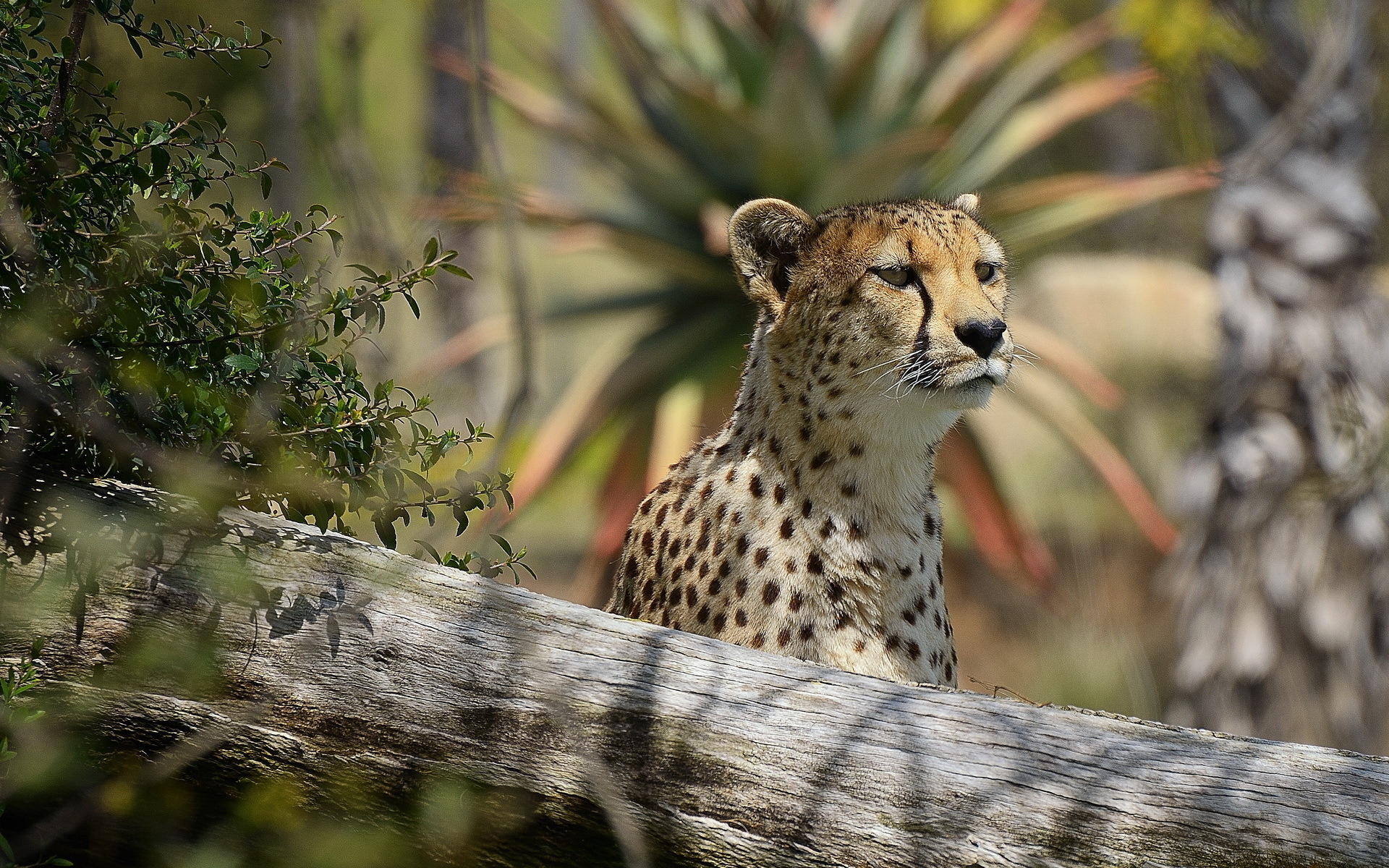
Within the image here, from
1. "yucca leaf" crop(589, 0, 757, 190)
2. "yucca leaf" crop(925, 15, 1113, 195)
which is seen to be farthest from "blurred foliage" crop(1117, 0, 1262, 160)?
"yucca leaf" crop(589, 0, 757, 190)

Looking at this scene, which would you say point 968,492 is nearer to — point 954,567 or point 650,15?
point 954,567

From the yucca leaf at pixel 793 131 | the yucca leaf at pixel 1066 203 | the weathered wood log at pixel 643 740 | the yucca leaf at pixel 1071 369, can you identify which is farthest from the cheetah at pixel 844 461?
the yucca leaf at pixel 1066 203

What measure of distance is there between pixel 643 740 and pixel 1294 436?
655 cm

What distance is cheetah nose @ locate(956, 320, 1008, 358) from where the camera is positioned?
342 centimetres

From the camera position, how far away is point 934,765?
2.60 meters

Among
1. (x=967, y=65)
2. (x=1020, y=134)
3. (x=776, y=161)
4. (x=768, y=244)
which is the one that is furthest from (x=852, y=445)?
(x=967, y=65)

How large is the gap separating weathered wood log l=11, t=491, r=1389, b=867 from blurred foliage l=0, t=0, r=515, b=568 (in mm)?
178

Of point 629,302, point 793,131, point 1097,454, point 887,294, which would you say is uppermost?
point 793,131

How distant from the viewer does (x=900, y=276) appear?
3646 millimetres

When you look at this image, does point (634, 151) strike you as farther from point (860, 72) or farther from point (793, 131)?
point (860, 72)

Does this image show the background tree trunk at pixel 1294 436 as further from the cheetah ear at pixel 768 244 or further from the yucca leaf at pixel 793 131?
the cheetah ear at pixel 768 244

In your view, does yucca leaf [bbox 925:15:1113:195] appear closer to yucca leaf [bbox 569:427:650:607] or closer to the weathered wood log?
yucca leaf [bbox 569:427:650:607]

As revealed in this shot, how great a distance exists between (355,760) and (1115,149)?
16.5 m

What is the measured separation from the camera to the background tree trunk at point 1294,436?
8031mm
